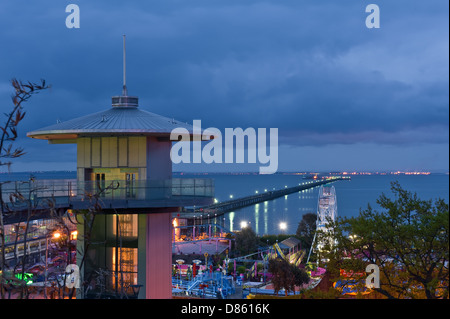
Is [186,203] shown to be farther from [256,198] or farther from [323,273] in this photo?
[256,198]

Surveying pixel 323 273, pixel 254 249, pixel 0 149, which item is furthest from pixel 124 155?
pixel 254 249

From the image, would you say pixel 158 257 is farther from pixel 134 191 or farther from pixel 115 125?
pixel 115 125

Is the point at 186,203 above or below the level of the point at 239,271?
above

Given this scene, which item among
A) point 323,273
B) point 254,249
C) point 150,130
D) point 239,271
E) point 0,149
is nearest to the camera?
point 0,149

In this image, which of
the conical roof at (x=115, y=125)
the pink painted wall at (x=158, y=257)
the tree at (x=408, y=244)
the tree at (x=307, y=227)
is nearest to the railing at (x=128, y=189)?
the pink painted wall at (x=158, y=257)

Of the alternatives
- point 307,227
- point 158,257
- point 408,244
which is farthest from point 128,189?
point 307,227

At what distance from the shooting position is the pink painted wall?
18031 millimetres

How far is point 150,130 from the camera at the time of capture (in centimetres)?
1689

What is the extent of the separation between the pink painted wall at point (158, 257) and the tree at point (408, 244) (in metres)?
6.28
